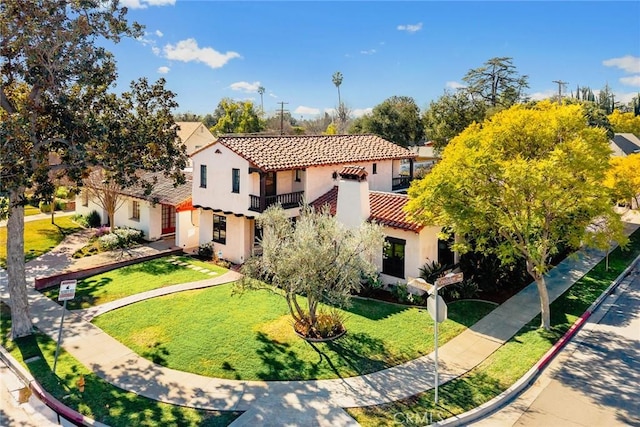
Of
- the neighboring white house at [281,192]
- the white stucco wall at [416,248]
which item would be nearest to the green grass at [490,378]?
the white stucco wall at [416,248]

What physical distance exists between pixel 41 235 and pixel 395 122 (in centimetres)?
3591

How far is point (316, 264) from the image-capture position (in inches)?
518

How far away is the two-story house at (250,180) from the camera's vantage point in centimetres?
2169

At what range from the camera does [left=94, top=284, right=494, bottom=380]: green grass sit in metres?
12.5

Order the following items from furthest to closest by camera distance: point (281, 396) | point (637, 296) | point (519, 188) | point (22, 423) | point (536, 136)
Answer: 1. point (637, 296)
2. point (536, 136)
3. point (519, 188)
4. point (281, 396)
5. point (22, 423)

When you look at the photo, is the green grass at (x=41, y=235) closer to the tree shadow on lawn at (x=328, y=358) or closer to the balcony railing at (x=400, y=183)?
the tree shadow on lawn at (x=328, y=358)

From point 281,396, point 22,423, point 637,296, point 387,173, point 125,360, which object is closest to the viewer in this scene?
point 22,423

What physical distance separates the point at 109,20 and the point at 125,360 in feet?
35.5

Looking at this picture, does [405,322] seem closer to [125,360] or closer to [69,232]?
[125,360]

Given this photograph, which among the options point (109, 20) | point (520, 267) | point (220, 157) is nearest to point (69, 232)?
point (220, 157)

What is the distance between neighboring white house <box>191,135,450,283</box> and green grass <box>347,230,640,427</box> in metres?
5.20

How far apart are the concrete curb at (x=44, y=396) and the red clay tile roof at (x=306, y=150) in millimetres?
12013

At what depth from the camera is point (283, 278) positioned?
43.5 feet

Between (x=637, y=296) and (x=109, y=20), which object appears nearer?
(x=109, y=20)
